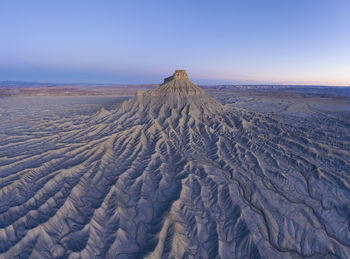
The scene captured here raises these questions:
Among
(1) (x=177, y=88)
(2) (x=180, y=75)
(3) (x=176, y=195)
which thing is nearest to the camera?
(3) (x=176, y=195)

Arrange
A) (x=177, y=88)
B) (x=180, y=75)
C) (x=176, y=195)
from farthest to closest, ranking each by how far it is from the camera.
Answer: (x=180, y=75)
(x=177, y=88)
(x=176, y=195)

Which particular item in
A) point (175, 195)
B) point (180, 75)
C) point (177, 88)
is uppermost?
point (180, 75)

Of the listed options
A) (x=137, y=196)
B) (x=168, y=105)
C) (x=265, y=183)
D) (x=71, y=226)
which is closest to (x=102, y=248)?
(x=71, y=226)

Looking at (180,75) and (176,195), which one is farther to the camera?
(180,75)

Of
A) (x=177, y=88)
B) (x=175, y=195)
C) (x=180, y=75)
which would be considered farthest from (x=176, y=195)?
(x=180, y=75)

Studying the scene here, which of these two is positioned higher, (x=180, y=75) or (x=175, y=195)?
(x=180, y=75)

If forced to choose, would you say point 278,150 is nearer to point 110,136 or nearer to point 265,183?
point 265,183

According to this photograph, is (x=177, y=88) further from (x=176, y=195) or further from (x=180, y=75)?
(x=176, y=195)

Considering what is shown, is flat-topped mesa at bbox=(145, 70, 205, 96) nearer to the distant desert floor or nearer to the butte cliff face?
the butte cliff face
